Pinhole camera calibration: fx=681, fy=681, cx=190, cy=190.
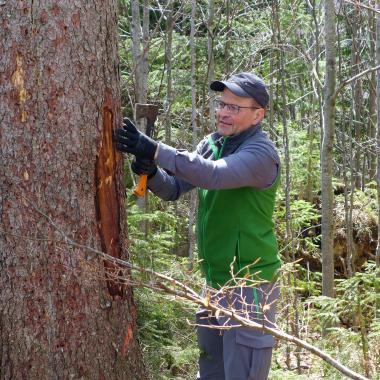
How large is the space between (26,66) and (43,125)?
27 cm

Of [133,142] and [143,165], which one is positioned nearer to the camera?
[133,142]

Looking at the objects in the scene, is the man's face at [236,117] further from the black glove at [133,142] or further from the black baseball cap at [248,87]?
the black glove at [133,142]

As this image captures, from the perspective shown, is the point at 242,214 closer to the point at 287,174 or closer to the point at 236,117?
the point at 236,117

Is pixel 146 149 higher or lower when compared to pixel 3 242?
higher

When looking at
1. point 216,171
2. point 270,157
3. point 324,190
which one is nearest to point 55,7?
point 216,171

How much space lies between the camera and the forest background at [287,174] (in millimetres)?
4910

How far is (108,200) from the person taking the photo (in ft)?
10.8

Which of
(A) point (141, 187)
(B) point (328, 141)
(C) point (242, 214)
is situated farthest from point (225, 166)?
(B) point (328, 141)

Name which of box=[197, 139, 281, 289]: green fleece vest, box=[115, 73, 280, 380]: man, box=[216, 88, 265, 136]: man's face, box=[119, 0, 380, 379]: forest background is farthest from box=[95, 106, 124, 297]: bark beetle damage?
box=[216, 88, 265, 136]: man's face

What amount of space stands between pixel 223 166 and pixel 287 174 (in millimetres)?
5173

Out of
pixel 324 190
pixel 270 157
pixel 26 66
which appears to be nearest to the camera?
pixel 26 66

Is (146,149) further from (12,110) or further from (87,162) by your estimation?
(12,110)

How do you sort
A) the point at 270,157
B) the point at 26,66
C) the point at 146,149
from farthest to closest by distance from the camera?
the point at 270,157 → the point at 146,149 → the point at 26,66

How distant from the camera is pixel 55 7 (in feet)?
9.82
